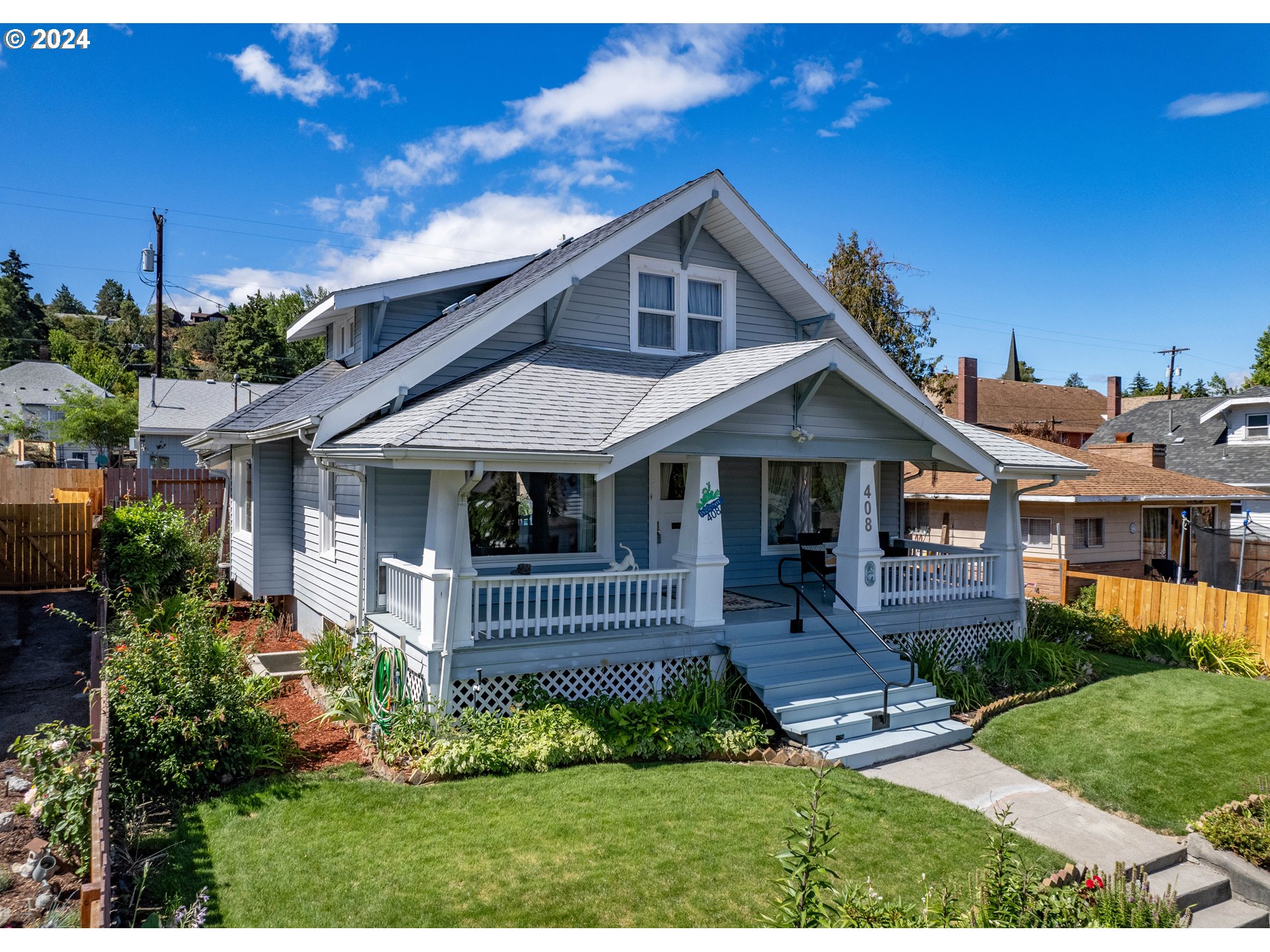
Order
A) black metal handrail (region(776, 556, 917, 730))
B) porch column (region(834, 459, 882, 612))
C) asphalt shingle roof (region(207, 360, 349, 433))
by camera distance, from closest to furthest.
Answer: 1. black metal handrail (region(776, 556, 917, 730))
2. porch column (region(834, 459, 882, 612))
3. asphalt shingle roof (region(207, 360, 349, 433))

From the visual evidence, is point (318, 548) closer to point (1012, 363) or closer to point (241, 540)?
point (241, 540)

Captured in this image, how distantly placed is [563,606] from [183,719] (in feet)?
13.3

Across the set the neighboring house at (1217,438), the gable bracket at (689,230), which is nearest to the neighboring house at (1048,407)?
the neighboring house at (1217,438)

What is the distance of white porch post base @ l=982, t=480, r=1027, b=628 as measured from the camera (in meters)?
12.7

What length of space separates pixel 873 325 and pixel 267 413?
18983 millimetres

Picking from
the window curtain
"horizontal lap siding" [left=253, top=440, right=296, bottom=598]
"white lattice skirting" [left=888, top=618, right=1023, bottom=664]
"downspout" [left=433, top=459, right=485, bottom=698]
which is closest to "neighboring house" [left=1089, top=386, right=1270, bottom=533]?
"white lattice skirting" [left=888, top=618, right=1023, bottom=664]

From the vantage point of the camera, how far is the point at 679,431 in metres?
9.09

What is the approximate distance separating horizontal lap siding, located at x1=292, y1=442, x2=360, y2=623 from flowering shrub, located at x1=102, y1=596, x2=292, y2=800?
8.85 feet

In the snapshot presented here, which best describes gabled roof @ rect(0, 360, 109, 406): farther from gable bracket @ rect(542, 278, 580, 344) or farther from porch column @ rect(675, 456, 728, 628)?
porch column @ rect(675, 456, 728, 628)

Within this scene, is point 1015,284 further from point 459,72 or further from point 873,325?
point 459,72

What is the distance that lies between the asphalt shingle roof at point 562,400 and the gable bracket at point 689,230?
190cm

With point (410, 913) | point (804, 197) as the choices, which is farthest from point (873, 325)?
point (410, 913)

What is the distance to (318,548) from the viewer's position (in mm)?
12703

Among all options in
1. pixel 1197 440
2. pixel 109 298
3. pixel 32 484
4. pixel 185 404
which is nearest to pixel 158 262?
pixel 185 404
